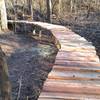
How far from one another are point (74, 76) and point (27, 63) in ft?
9.39

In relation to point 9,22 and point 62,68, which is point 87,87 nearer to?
point 62,68

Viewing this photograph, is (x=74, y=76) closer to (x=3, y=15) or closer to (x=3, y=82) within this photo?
(x=3, y=82)

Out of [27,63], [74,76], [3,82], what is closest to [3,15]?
[27,63]

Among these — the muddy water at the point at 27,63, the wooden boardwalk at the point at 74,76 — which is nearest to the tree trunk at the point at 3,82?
the wooden boardwalk at the point at 74,76

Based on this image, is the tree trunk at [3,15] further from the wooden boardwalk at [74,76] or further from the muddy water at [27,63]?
the wooden boardwalk at [74,76]

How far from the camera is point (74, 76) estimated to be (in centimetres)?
474

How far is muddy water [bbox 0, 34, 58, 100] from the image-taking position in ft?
18.5

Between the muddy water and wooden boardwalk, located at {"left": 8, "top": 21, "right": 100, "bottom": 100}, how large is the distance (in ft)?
2.01

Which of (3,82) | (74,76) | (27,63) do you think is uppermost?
(3,82)

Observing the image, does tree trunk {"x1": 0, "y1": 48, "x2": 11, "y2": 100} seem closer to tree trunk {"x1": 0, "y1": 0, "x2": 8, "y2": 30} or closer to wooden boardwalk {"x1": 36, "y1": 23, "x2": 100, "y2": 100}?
wooden boardwalk {"x1": 36, "y1": 23, "x2": 100, "y2": 100}

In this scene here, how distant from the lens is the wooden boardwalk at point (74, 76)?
398cm

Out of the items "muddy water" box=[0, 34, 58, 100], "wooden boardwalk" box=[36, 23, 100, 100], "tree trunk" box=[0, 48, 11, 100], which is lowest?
"muddy water" box=[0, 34, 58, 100]

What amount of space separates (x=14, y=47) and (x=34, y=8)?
24.0 feet

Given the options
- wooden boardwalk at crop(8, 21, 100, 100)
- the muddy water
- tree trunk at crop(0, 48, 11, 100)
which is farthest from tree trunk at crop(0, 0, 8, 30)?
tree trunk at crop(0, 48, 11, 100)
